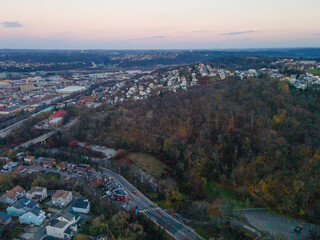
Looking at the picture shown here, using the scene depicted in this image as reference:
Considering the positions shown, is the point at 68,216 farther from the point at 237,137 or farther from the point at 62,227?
the point at 237,137

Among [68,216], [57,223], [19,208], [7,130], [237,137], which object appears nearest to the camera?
[57,223]

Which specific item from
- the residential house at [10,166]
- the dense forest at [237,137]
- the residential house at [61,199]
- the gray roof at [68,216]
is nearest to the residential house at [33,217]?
the gray roof at [68,216]

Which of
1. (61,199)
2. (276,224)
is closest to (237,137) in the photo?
(276,224)

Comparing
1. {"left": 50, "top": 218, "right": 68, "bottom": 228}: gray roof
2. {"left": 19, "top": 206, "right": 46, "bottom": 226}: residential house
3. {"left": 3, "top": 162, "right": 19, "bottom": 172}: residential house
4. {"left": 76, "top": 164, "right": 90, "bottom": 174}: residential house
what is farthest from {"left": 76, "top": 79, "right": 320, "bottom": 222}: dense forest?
{"left": 19, "top": 206, "right": 46, "bottom": 226}: residential house

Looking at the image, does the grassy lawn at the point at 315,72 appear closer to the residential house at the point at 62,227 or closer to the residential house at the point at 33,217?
the residential house at the point at 62,227

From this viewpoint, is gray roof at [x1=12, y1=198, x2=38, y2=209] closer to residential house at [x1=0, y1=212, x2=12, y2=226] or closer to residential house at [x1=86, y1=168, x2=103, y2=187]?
residential house at [x1=0, y1=212, x2=12, y2=226]

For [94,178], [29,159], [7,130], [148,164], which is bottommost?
[148,164]

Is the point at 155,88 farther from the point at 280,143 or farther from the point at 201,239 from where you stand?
the point at 201,239
